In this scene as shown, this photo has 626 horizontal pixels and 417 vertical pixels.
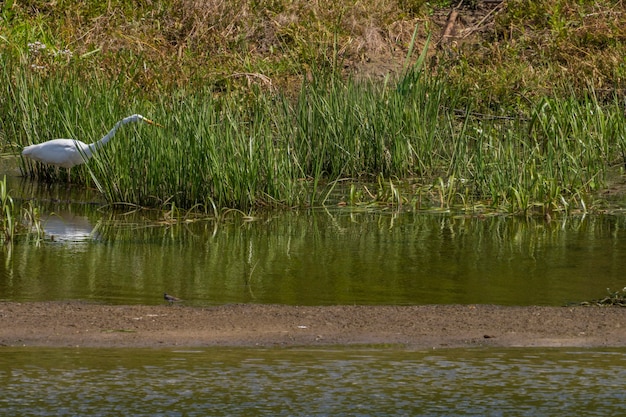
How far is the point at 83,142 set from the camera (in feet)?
37.0

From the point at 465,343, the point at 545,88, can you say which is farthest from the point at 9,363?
the point at 545,88

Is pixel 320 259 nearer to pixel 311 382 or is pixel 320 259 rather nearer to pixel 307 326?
pixel 307 326

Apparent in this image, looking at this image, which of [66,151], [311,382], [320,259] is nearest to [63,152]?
[66,151]

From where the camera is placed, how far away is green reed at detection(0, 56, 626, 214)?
32.3 feet

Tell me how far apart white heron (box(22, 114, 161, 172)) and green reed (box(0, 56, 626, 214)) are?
107mm

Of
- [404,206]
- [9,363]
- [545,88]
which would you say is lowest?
[9,363]

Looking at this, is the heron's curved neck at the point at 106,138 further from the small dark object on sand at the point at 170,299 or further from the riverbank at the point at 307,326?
the riverbank at the point at 307,326

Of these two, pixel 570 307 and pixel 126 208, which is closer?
pixel 570 307

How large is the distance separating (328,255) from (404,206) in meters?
2.15

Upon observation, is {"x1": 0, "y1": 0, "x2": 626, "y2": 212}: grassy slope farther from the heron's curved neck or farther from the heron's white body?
the heron's white body

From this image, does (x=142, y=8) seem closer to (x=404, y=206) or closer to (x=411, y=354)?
(x=404, y=206)

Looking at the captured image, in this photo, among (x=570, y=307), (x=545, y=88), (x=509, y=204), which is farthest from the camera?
(x=545, y=88)

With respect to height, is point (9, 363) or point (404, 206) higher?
point (404, 206)

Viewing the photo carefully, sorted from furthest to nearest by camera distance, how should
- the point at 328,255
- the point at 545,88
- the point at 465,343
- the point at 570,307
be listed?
the point at 545,88
the point at 328,255
the point at 570,307
the point at 465,343
